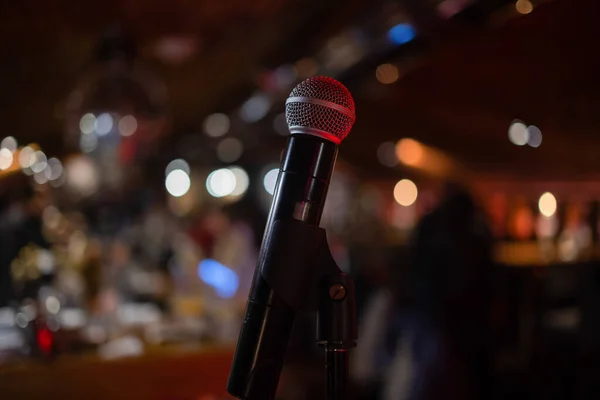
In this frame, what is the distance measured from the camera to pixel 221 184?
1827cm

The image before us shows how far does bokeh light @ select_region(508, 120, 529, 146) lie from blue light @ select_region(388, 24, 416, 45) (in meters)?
1.65

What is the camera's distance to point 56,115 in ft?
24.4

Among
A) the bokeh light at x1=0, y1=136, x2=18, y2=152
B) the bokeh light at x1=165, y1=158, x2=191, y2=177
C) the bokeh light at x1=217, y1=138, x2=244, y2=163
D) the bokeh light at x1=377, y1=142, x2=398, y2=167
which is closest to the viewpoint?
the bokeh light at x1=0, y1=136, x2=18, y2=152

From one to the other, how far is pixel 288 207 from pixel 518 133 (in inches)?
180

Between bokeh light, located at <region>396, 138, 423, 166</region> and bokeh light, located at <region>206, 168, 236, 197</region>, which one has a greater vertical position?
bokeh light, located at <region>206, 168, 236, 197</region>

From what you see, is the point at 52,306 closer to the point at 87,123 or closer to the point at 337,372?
the point at 87,123

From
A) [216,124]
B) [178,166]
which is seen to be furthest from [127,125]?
[178,166]

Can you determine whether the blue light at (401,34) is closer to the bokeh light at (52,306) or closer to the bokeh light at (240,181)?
the bokeh light at (52,306)

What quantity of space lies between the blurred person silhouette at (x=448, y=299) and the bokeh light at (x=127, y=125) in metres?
2.18

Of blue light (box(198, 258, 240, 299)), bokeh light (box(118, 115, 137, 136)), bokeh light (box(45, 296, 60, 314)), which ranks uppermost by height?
bokeh light (box(118, 115, 137, 136))

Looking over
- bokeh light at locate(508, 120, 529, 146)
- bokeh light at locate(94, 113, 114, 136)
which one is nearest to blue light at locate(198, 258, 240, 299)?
bokeh light at locate(94, 113, 114, 136)

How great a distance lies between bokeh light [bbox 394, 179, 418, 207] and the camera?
527 inches

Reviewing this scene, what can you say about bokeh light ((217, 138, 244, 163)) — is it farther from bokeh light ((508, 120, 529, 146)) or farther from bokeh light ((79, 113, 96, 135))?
bokeh light ((508, 120, 529, 146))

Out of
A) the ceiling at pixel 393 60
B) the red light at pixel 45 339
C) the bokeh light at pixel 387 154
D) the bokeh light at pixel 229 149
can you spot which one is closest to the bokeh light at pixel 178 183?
the bokeh light at pixel 229 149
